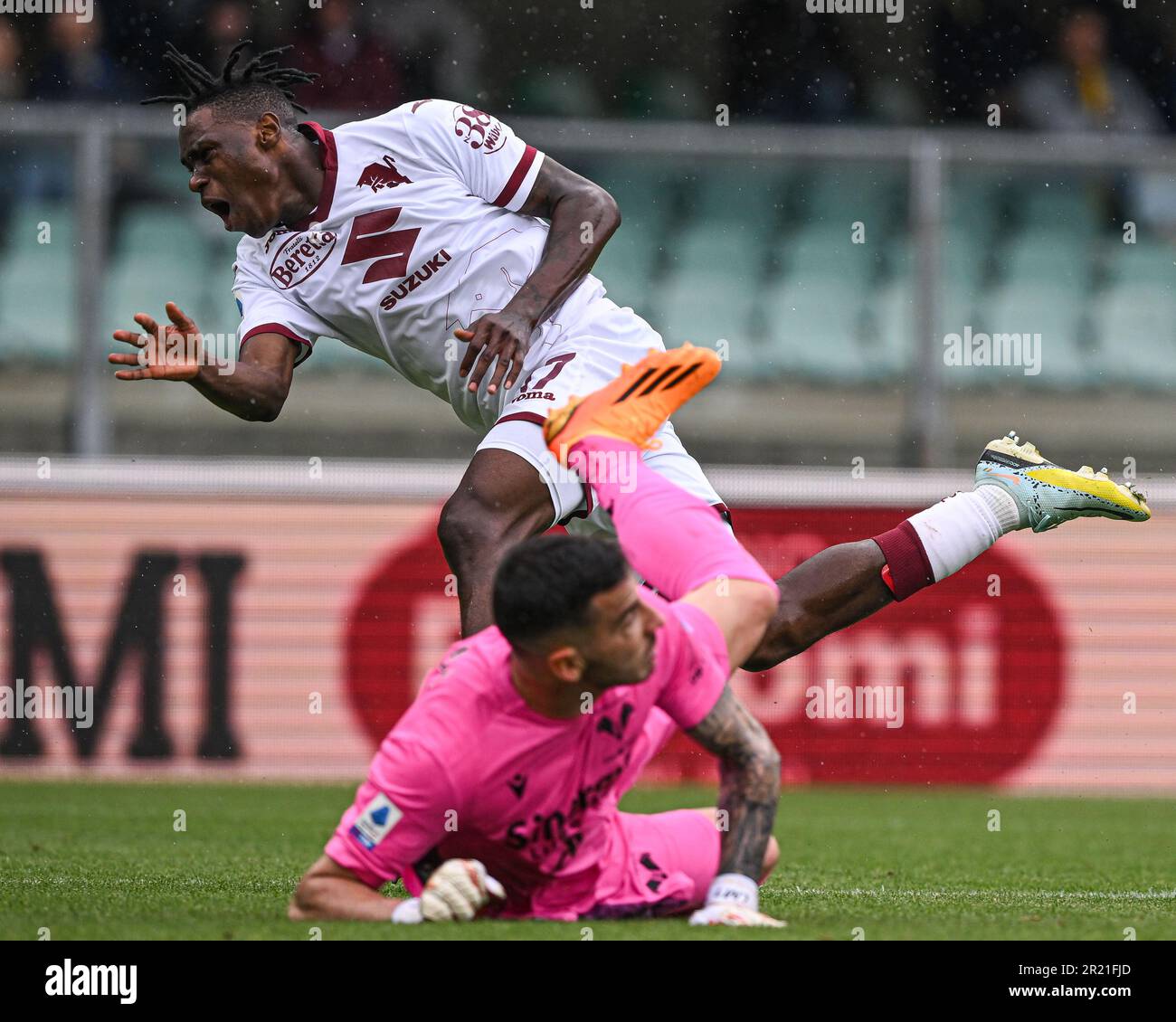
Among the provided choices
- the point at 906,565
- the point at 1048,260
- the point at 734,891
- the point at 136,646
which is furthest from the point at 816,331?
the point at 734,891

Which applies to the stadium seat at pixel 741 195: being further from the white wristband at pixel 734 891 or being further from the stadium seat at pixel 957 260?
the white wristband at pixel 734 891

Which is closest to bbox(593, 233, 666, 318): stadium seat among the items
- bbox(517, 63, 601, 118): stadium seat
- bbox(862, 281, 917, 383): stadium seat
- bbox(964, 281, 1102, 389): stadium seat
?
bbox(862, 281, 917, 383): stadium seat

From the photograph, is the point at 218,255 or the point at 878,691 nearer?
the point at 878,691

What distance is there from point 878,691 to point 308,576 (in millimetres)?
2992

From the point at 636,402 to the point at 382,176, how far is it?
1.22 m

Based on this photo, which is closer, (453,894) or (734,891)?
(453,894)

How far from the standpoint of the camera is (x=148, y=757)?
8828 mm

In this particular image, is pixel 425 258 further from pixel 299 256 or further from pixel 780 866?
pixel 780 866

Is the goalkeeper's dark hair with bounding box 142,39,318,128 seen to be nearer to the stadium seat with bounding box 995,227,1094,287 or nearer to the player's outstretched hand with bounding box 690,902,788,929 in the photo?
the player's outstretched hand with bounding box 690,902,788,929

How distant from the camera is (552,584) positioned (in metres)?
3.38

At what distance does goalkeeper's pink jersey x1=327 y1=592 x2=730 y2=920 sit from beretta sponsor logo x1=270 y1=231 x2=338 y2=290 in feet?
5.83

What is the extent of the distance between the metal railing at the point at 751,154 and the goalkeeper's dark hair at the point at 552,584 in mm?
6056
